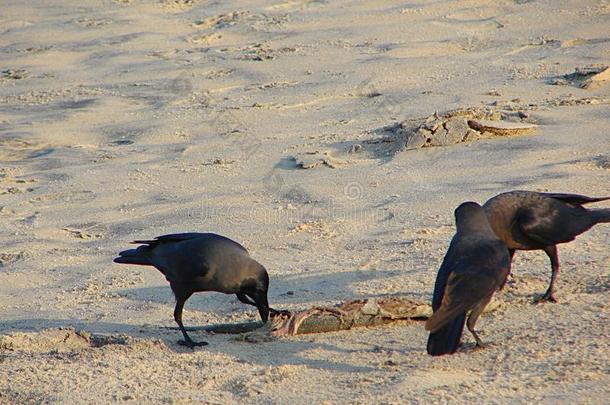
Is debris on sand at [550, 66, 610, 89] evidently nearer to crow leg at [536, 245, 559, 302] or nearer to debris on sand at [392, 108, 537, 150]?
debris on sand at [392, 108, 537, 150]

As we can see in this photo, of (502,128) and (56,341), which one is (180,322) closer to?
(56,341)

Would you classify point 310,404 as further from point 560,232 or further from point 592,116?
point 592,116

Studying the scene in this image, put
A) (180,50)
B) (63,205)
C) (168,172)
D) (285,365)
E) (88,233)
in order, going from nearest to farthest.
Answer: (285,365) < (88,233) < (63,205) < (168,172) < (180,50)

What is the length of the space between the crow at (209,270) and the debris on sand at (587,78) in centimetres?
526

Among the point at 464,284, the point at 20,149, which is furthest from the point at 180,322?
the point at 20,149

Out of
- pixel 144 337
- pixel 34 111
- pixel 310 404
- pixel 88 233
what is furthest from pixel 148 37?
pixel 310 404

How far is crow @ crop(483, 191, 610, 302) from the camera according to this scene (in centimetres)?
566

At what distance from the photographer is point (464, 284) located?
4785 millimetres

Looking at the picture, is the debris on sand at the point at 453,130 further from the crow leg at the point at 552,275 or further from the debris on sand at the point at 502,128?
the crow leg at the point at 552,275

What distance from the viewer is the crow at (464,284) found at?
4633 mm

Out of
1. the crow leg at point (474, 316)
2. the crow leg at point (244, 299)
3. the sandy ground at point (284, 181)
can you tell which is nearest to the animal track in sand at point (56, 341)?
the sandy ground at point (284, 181)

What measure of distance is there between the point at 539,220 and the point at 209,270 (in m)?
1.80

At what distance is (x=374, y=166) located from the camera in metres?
8.29

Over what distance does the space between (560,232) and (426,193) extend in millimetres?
2032
